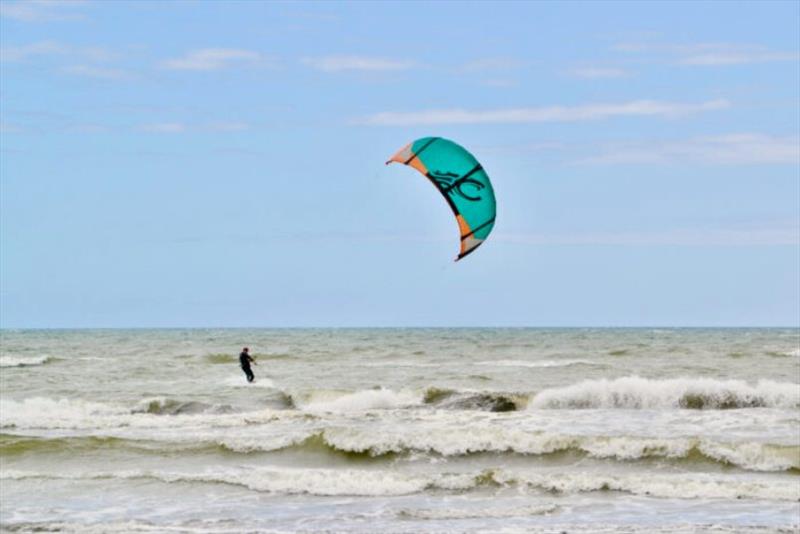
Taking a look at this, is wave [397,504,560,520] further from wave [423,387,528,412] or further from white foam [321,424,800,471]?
wave [423,387,528,412]

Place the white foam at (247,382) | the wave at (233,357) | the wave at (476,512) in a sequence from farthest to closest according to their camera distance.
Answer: the wave at (233,357) < the white foam at (247,382) < the wave at (476,512)

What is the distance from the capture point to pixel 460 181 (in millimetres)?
13242

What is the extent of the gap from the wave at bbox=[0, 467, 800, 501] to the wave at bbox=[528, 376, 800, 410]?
338 inches

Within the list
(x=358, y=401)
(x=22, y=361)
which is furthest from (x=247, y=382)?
(x=22, y=361)

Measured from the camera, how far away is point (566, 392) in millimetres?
25016

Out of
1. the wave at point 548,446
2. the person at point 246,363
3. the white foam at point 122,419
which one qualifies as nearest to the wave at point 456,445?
the wave at point 548,446

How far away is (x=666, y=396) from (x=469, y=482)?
10585mm

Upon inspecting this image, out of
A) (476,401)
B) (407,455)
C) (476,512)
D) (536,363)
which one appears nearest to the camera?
(476,512)

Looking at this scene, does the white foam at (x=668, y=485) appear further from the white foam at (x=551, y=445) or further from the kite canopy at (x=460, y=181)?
the kite canopy at (x=460, y=181)

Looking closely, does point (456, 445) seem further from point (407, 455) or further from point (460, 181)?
point (460, 181)

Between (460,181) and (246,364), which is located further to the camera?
(246,364)

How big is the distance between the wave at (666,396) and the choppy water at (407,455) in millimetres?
50

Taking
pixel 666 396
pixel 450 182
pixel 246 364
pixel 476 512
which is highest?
pixel 450 182

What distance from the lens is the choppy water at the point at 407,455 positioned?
12977 mm
